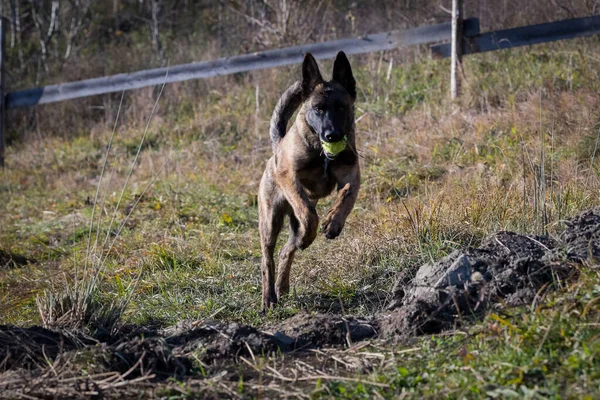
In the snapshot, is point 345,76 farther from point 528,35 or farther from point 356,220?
point 528,35

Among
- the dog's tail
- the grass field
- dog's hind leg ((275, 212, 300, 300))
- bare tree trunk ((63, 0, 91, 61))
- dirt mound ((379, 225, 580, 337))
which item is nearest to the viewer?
the grass field

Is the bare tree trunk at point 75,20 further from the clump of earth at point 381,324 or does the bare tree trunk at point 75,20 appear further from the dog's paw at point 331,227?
the clump of earth at point 381,324

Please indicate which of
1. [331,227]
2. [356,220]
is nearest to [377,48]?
[356,220]

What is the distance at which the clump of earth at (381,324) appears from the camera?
3.95 meters

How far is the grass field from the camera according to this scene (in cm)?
352

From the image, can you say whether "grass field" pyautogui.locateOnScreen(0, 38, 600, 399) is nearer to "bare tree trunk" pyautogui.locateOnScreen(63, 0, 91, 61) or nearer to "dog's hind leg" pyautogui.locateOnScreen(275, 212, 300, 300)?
"dog's hind leg" pyautogui.locateOnScreen(275, 212, 300, 300)

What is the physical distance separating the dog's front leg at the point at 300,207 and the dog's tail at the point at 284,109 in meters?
0.64

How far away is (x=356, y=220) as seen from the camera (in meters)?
7.76

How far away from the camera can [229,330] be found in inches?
169

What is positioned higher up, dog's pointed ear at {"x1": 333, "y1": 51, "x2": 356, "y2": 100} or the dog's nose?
dog's pointed ear at {"x1": 333, "y1": 51, "x2": 356, "y2": 100}

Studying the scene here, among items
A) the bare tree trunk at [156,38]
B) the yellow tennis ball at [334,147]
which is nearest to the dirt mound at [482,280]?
the yellow tennis ball at [334,147]

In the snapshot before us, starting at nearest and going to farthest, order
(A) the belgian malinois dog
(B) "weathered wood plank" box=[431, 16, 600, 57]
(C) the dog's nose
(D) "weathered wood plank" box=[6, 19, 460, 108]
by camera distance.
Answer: (C) the dog's nose < (A) the belgian malinois dog < (B) "weathered wood plank" box=[431, 16, 600, 57] < (D) "weathered wood plank" box=[6, 19, 460, 108]

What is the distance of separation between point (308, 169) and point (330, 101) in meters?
0.55

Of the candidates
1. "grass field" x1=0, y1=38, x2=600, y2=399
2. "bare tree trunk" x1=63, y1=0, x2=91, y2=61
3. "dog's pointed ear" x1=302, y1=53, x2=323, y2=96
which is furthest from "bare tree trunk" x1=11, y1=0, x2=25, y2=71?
"dog's pointed ear" x1=302, y1=53, x2=323, y2=96
